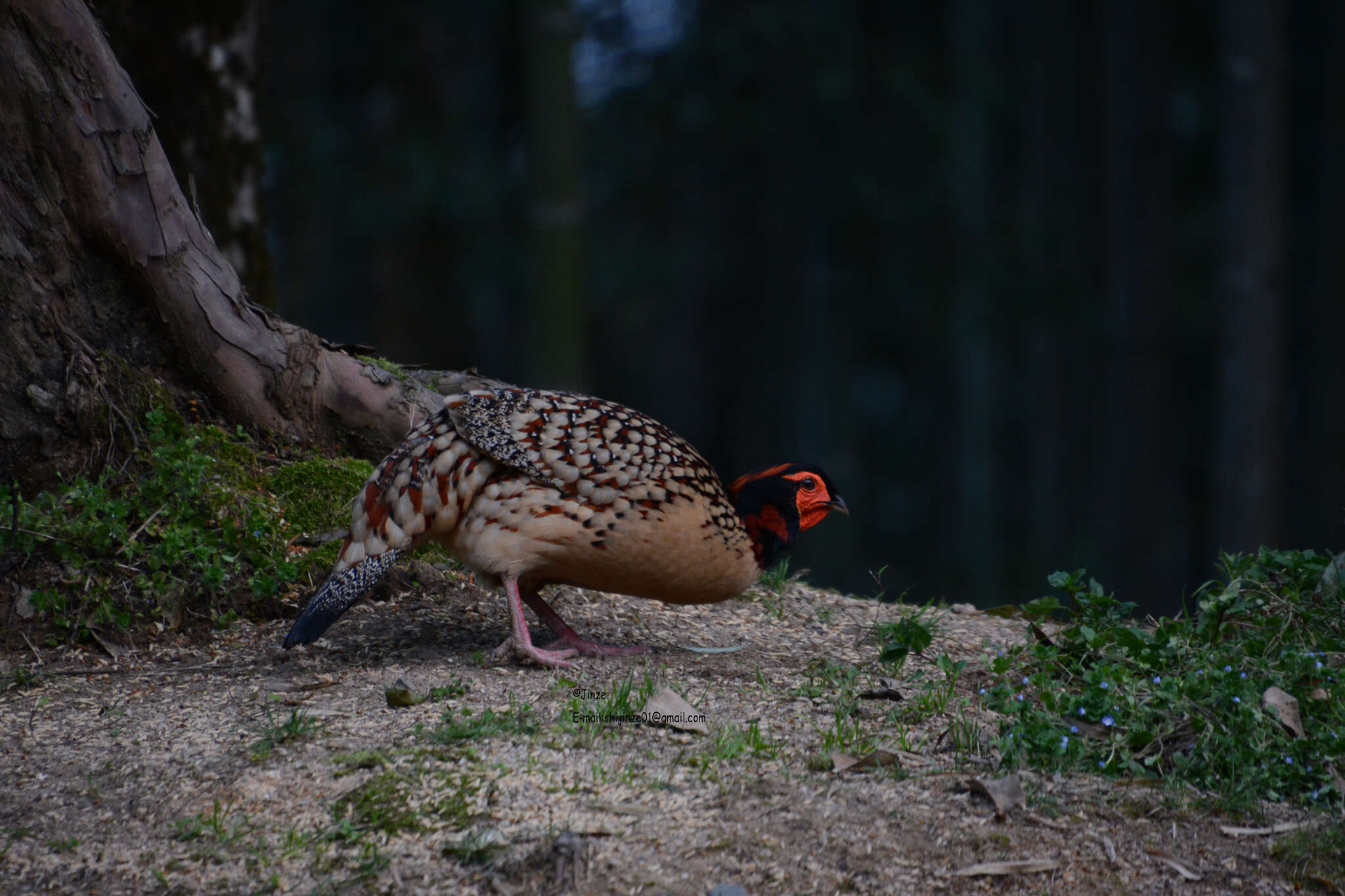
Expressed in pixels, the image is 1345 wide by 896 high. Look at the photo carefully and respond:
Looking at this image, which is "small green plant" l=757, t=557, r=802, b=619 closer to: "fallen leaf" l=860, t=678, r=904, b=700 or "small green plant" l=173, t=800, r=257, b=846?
"fallen leaf" l=860, t=678, r=904, b=700

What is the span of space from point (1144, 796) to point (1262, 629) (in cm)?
115

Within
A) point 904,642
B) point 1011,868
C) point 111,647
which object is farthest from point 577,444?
point 1011,868

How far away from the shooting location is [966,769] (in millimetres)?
3291

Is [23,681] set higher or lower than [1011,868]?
higher

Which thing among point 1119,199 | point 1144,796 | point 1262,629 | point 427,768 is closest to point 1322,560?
point 1262,629

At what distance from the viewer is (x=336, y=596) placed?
4.09 meters

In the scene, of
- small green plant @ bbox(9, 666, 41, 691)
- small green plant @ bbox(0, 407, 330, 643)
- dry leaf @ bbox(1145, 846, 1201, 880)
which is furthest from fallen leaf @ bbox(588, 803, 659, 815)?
small green plant @ bbox(9, 666, 41, 691)

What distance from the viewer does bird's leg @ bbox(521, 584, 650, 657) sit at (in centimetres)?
442

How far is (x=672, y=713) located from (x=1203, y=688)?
1.54m

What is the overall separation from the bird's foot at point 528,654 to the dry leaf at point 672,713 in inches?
20.9

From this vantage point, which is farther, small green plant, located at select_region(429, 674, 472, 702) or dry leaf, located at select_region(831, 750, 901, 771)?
small green plant, located at select_region(429, 674, 472, 702)

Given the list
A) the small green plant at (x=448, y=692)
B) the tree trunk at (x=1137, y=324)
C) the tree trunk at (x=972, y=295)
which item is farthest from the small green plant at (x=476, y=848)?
the tree trunk at (x=972, y=295)

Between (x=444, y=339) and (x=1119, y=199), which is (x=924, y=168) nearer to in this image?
(x=1119, y=199)

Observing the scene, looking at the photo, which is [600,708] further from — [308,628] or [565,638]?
[308,628]
